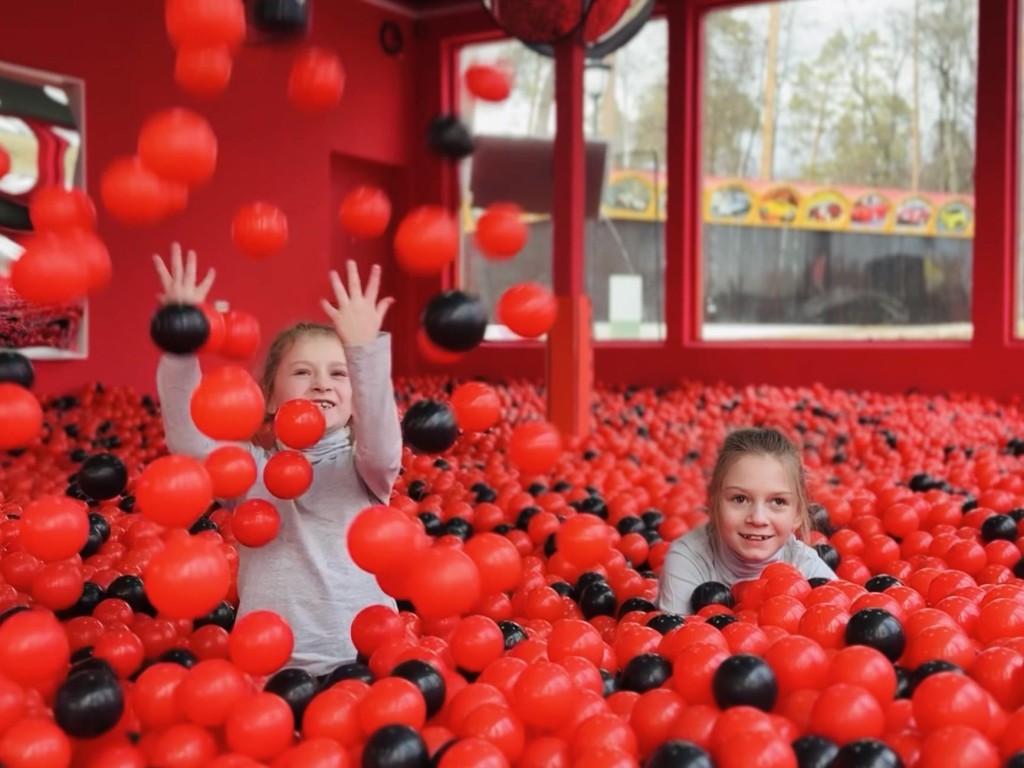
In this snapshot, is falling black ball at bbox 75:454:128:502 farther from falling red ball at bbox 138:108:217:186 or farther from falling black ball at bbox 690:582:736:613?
falling black ball at bbox 690:582:736:613

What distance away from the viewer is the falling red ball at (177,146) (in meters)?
1.61

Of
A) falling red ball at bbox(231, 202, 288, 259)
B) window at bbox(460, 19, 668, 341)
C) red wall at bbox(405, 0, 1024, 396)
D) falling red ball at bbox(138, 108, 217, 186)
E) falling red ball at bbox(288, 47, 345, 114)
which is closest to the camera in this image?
falling red ball at bbox(138, 108, 217, 186)

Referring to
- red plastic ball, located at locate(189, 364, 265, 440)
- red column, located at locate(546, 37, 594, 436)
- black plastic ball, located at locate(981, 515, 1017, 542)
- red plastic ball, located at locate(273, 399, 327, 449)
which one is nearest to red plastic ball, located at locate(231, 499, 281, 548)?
red plastic ball, located at locate(273, 399, 327, 449)

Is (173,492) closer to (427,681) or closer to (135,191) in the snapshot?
(427,681)

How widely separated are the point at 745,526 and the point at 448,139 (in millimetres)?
1019

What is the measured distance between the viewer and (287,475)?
5.28ft

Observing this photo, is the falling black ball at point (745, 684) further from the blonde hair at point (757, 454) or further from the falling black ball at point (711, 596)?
the blonde hair at point (757, 454)

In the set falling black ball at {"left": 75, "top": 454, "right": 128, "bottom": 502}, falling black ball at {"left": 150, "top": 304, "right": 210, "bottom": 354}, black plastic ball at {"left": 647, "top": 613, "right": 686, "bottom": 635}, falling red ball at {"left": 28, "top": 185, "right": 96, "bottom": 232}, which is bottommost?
black plastic ball at {"left": 647, "top": 613, "right": 686, "bottom": 635}

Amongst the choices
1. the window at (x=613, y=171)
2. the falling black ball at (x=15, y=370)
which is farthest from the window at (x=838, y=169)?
the falling black ball at (x=15, y=370)

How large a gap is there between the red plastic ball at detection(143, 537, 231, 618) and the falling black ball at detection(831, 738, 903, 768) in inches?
30.6

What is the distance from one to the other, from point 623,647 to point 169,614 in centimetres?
75

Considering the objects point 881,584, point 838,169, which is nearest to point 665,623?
point 881,584

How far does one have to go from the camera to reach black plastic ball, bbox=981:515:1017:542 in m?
2.66

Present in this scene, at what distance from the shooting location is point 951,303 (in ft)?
21.6
